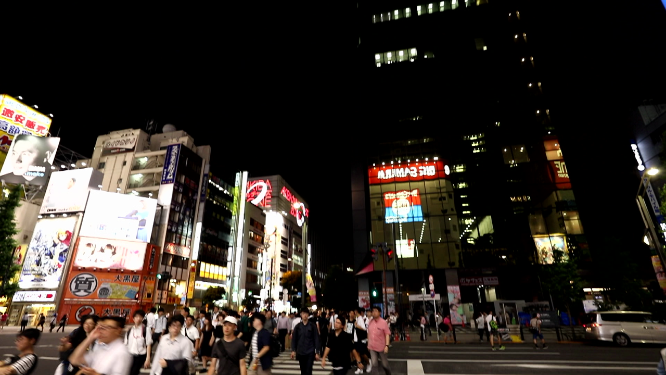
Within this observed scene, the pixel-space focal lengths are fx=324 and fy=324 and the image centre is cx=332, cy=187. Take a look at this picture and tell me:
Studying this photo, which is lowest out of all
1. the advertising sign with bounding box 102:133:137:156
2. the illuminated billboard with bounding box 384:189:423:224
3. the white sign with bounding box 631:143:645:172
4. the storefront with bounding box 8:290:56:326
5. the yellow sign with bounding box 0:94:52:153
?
the storefront with bounding box 8:290:56:326

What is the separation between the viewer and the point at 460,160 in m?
38.9

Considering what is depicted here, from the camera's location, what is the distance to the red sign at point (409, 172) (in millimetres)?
37250

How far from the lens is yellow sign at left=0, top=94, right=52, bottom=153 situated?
3644 centimetres

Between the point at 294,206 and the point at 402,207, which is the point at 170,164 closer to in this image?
the point at 402,207

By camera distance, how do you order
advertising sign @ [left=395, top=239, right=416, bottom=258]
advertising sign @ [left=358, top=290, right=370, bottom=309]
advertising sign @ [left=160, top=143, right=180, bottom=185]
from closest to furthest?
advertising sign @ [left=395, top=239, right=416, bottom=258] < advertising sign @ [left=358, top=290, right=370, bottom=309] < advertising sign @ [left=160, top=143, right=180, bottom=185]

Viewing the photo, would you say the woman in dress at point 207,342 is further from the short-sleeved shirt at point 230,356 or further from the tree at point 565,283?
the tree at point 565,283

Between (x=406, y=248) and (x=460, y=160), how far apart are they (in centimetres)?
1296

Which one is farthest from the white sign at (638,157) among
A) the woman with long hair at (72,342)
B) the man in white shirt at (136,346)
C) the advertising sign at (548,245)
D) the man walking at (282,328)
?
the woman with long hair at (72,342)

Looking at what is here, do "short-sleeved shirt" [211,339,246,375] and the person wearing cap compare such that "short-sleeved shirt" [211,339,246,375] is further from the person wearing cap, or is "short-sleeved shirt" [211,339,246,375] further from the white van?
the white van

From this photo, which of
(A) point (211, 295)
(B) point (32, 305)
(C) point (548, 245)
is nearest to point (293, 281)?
(A) point (211, 295)

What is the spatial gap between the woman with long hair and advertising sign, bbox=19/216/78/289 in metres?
40.9

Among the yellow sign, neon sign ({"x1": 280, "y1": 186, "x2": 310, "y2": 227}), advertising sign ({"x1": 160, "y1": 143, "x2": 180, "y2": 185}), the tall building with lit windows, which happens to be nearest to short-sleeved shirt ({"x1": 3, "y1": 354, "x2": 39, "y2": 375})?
the tall building with lit windows

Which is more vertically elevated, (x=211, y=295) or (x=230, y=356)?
(x=211, y=295)

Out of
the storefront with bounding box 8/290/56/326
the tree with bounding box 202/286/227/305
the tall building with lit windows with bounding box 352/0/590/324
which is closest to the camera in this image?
the tall building with lit windows with bounding box 352/0/590/324
